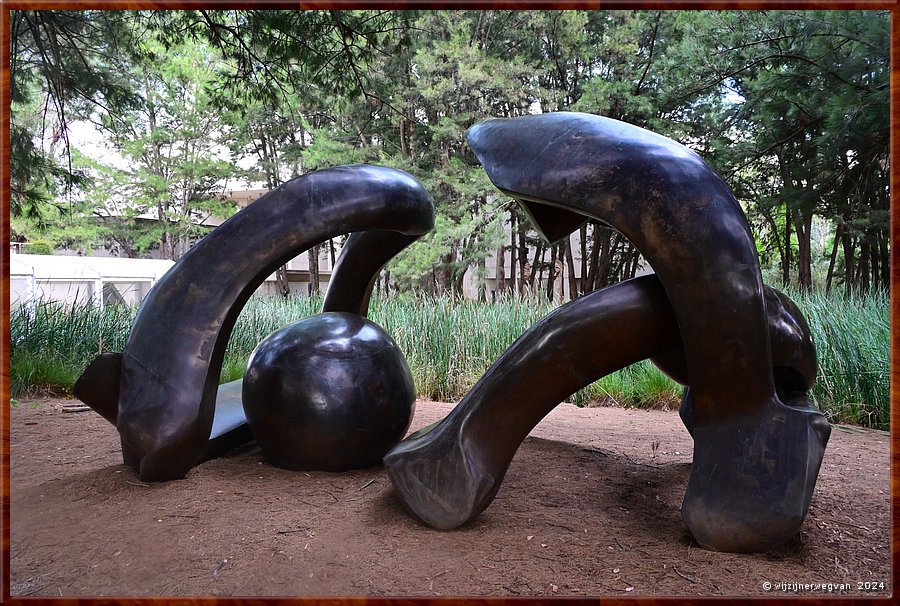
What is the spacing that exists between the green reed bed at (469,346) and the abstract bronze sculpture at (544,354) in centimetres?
307

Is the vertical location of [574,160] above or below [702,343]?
above

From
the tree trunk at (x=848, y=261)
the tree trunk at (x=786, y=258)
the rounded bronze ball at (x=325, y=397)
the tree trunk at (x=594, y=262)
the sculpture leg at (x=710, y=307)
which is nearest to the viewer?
the sculpture leg at (x=710, y=307)

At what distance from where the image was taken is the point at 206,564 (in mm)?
2986

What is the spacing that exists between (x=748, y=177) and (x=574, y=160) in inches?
347

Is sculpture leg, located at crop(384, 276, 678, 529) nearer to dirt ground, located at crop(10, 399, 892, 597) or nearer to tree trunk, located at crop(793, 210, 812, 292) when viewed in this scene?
dirt ground, located at crop(10, 399, 892, 597)

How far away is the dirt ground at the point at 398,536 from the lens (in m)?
2.75

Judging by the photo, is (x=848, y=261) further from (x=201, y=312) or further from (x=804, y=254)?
(x=201, y=312)

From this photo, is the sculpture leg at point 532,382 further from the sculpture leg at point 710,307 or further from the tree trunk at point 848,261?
the tree trunk at point 848,261

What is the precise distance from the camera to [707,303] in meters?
3.00

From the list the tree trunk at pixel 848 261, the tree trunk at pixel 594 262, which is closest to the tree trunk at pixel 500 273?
the tree trunk at pixel 594 262

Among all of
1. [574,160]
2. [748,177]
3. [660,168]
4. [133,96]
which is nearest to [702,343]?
[660,168]

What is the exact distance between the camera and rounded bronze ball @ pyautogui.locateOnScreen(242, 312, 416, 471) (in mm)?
4188

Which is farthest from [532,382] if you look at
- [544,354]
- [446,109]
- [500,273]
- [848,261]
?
[500,273]

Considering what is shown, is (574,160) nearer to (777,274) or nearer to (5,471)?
(5,471)
